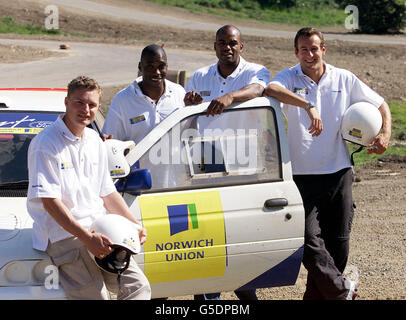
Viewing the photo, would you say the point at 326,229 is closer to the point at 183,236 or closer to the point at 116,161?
the point at 183,236

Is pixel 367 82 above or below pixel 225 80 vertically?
below

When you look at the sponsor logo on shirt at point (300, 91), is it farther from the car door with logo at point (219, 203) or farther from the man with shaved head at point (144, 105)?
the man with shaved head at point (144, 105)

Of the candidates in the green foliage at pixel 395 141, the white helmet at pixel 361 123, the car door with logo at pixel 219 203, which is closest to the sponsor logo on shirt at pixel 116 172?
the car door with logo at pixel 219 203

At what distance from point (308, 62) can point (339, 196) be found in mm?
1025

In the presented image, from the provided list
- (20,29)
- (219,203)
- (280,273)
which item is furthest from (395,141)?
(20,29)

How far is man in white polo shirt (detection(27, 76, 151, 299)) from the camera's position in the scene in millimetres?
4012

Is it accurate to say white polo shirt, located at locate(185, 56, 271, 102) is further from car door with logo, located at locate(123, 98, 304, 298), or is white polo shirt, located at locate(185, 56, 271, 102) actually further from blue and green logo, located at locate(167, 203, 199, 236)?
blue and green logo, located at locate(167, 203, 199, 236)

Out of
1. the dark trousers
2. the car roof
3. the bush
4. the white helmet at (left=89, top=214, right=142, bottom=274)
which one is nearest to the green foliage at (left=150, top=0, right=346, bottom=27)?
the bush

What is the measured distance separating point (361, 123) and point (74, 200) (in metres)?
2.21

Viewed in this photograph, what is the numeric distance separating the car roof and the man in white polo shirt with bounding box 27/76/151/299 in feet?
5.87

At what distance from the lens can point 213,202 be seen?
4.82 m

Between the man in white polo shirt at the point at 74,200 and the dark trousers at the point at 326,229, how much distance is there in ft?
4.91

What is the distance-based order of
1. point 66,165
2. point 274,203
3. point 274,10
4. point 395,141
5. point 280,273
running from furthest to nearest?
1. point 274,10
2. point 395,141
3. point 280,273
4. point 274,203
5. point 66,165

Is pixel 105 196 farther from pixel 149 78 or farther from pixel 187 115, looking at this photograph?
pixel 149 78
